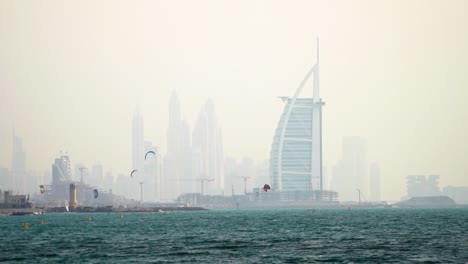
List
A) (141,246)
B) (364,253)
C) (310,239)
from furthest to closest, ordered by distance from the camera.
A: (310,239)
(141,246)
(364,253)

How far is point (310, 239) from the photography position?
5182 inches

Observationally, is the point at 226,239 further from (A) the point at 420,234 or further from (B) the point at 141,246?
(A) the point at 420,234

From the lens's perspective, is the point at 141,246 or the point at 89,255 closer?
Result: the point at 89,255

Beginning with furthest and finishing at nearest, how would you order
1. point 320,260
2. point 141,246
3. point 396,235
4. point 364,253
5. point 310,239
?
point 396,235, point 310,239, point 141,246, point 364,253, point 320,260

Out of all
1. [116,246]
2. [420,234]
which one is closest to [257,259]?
[116,246]

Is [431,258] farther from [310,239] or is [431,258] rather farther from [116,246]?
[116,246]

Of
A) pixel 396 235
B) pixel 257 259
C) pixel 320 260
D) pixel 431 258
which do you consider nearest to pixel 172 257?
pixel 257 259

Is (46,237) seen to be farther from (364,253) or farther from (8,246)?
(364,253)

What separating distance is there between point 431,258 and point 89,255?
4308cm

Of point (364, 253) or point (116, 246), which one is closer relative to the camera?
point (364, 253)

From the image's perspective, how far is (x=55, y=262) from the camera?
97.5 meters

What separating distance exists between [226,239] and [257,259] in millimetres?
38054

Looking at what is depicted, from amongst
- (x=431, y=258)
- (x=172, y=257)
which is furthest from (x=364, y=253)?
(x=172, y=257)

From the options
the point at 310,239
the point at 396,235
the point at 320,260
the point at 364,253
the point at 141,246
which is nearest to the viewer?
Answer: the point at 320,260
